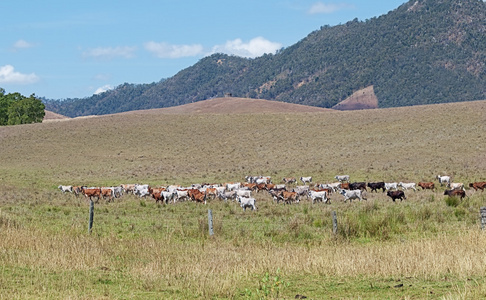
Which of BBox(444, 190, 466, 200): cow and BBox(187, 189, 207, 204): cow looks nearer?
BBox(444, 190, 466, 200): cow

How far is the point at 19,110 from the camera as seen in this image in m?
126

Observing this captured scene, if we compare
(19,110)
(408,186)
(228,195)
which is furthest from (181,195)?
(19,110)

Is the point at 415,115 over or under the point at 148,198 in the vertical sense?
over

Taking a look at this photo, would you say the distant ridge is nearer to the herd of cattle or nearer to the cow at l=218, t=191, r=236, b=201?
the herd of cattle

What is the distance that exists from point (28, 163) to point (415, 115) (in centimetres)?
5310

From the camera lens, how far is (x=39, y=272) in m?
14.1

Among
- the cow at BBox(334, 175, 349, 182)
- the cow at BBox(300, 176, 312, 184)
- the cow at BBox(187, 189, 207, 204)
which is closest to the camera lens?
the cow at BBox(187, 189, 207, 204)

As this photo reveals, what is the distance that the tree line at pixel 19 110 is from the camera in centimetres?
12406

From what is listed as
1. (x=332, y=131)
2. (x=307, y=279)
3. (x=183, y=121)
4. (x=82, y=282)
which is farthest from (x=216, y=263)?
(x=183, y=121)

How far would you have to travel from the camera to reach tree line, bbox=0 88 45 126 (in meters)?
124

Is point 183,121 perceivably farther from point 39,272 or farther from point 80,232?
point 39,272

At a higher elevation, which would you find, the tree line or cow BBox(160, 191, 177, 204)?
the tree line

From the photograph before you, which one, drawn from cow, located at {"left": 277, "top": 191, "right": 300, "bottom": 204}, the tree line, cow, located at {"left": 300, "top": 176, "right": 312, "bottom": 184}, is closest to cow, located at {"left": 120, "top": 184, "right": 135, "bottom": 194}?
cow, located at {"left": 277, "top": 191, "right": 300, "bottom": 204}

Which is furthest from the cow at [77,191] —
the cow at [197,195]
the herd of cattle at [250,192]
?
the cow at [197,195]
